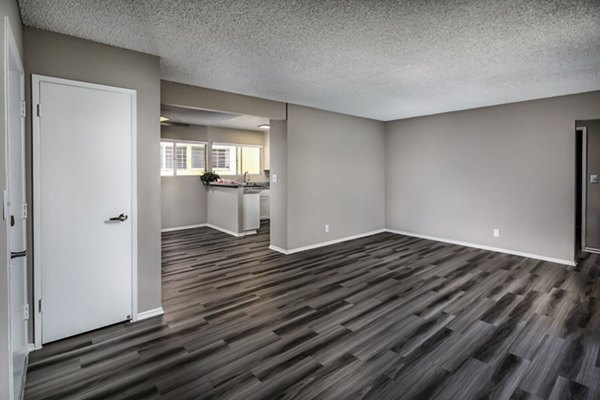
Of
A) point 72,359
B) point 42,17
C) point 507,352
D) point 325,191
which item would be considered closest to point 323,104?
point 325,191

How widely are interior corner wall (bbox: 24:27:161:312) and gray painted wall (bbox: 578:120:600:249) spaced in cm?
672

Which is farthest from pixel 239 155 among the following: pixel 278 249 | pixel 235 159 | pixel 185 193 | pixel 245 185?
pixel 278 249

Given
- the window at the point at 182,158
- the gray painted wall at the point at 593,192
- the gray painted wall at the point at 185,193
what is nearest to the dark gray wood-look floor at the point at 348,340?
the gray painted wall at the point at 593,192

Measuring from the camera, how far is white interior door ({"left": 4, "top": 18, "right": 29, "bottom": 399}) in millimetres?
1880

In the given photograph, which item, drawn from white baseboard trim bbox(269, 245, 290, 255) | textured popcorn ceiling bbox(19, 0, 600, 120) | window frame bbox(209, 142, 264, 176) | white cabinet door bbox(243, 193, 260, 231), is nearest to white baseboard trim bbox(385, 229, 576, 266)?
textured popcorn ceiling bbox(19, 0, 600, 120)

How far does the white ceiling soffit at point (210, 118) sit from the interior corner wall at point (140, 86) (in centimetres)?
262

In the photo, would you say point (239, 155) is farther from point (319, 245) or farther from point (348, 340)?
point (348, 340)

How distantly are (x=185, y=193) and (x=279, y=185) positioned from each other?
3205mm

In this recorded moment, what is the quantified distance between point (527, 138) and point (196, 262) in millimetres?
5428

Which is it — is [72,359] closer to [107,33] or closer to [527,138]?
[107,33]

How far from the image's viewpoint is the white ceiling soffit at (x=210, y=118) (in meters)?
5.92

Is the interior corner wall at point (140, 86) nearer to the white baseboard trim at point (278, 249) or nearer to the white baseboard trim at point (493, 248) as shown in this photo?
the white baseboard trim at point (278, 249)

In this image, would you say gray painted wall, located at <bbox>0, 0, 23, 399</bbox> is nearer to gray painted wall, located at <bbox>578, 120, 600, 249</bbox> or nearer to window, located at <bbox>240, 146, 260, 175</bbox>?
window, located at <bbox>240, 146, 260, 175</bbox>

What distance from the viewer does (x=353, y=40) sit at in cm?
263
